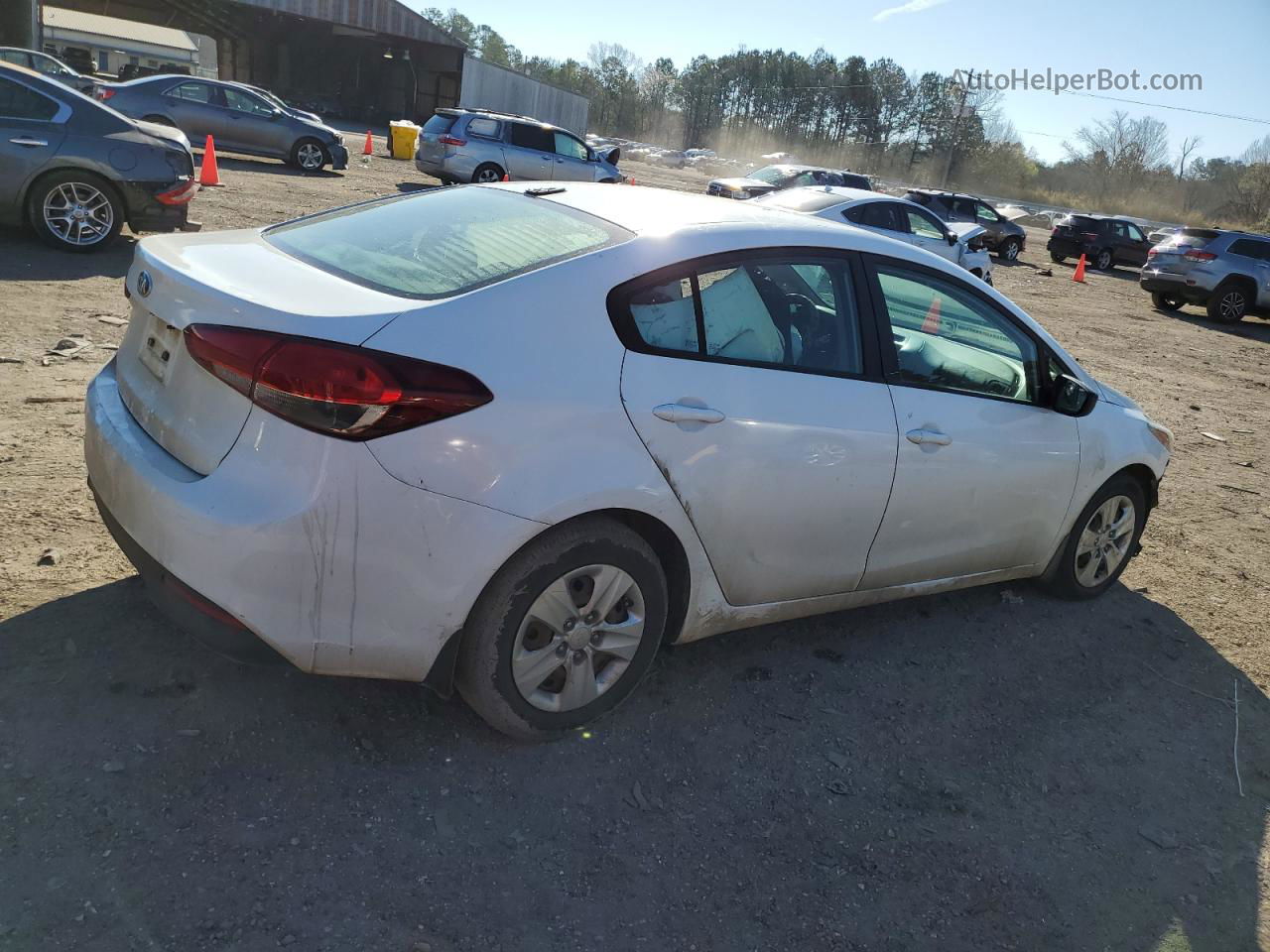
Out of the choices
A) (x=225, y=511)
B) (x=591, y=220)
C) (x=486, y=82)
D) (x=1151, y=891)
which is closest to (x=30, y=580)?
(x=225, y=511)

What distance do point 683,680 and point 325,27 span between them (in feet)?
176

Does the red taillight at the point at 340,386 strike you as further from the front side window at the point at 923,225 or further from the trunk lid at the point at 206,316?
the front side window at the point at 923,225

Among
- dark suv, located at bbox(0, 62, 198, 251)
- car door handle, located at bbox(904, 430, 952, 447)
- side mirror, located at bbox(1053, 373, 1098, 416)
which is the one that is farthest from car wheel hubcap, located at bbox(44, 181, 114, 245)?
side mirror, located at bbox(1053, 373, 1098, 416)

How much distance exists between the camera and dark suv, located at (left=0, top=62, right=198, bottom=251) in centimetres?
827

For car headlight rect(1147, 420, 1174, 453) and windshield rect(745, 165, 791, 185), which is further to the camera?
windshield rect(745, 165, 791, 185)

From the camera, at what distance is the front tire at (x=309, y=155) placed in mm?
20125

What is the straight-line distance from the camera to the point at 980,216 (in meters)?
26.2

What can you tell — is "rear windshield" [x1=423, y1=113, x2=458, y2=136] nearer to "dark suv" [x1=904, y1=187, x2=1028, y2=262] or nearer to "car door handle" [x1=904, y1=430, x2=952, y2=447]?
"dark suv" [x1=904, y1=187, x2=1028, y2=262]

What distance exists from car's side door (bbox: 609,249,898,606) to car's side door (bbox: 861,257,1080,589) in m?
0.13

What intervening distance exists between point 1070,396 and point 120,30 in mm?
85162

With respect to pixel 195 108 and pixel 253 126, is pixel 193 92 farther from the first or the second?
pixel 253 126

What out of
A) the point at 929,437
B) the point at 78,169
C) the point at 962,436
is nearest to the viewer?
the point at 929,437

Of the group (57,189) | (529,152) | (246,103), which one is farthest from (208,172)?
(529,152)

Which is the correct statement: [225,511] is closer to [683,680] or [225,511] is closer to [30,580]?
[30,580]
